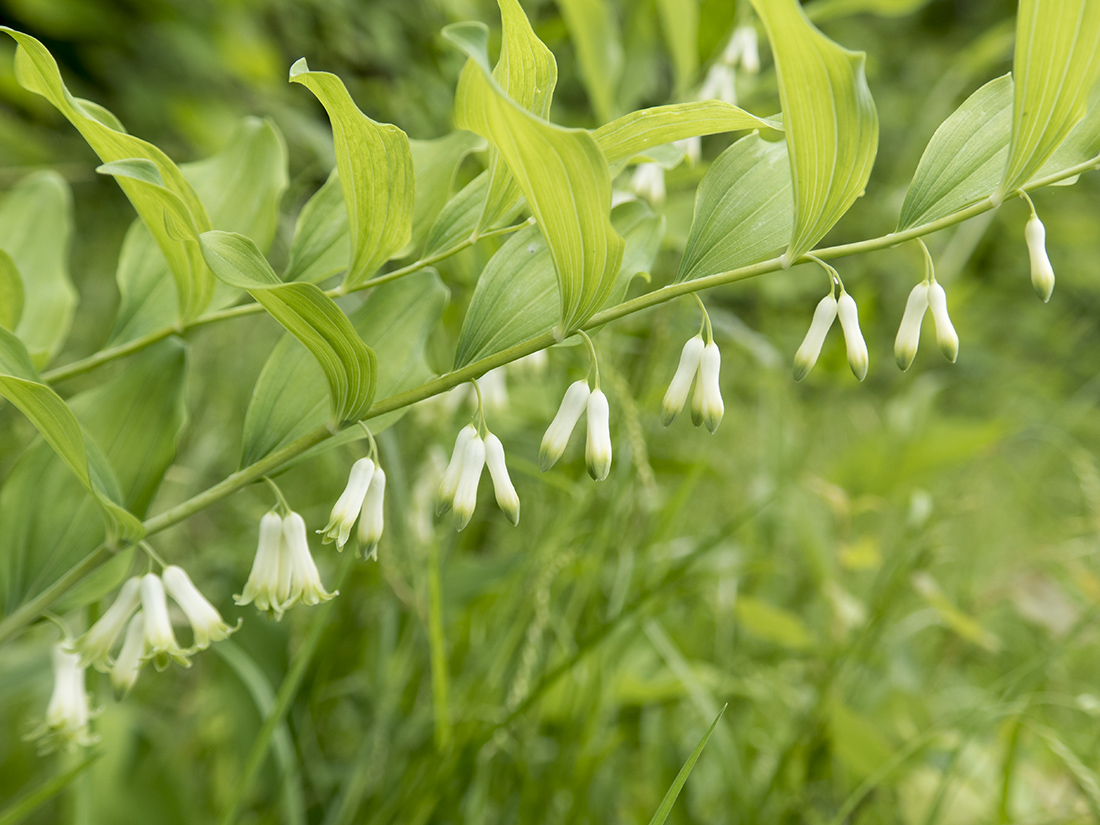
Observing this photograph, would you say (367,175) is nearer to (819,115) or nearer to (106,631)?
(819,115)

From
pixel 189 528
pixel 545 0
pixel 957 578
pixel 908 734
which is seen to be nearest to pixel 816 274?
pixel 957 578

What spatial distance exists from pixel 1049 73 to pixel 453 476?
507 millimetres

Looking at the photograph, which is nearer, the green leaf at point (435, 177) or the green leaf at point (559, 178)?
the green leaf at point (559, 178)

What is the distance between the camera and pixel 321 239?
0.72 metres

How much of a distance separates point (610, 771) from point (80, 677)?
93 cm

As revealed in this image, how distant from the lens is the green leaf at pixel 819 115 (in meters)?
0.48

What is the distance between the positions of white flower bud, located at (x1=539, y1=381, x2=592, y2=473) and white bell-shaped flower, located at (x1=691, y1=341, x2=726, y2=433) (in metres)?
0.09

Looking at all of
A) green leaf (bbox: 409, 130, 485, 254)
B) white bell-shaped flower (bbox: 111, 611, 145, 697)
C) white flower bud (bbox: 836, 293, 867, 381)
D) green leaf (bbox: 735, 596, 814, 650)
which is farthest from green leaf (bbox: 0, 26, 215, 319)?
green leaf (bbox: 735, 596, 814, 650)

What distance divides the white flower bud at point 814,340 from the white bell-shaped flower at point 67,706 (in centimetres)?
69

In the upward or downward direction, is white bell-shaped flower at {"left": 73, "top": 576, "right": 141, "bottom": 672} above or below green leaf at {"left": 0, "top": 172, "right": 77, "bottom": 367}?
below

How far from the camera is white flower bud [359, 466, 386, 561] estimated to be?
64cm

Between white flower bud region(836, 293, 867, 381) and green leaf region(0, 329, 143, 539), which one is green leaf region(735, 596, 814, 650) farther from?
green leaf region(0, 329, 143, 539)

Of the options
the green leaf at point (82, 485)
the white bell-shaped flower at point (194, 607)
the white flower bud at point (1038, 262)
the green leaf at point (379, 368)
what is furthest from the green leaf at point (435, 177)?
the white flower bud at point (1038, 262)

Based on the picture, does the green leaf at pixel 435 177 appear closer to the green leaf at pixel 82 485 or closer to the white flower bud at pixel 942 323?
the green leaf at pixel 82 485
